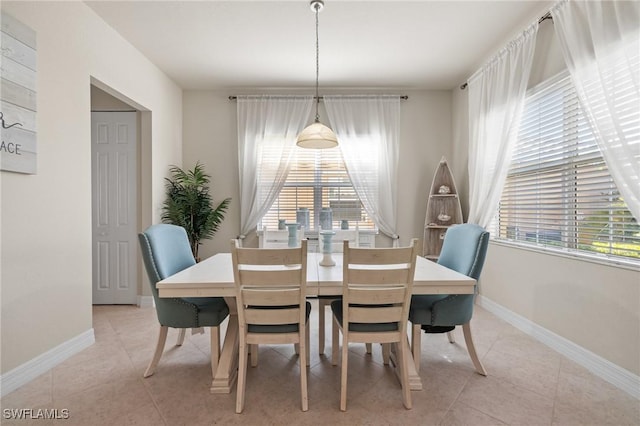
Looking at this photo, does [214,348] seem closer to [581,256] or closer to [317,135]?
[317,135]

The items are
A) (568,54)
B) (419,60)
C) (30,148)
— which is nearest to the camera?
(30,148)

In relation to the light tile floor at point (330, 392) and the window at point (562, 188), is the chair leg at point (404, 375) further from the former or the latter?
the window at point (562, 188)

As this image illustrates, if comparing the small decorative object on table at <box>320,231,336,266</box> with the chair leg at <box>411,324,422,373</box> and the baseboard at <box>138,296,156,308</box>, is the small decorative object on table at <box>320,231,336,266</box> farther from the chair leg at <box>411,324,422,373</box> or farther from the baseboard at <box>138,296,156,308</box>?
the baseboard at <box>138,296,156,308</box>

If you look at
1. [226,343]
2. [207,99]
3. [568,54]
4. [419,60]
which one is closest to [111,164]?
[207,99]

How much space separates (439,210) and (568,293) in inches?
71.3

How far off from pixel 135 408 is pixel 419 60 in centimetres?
394

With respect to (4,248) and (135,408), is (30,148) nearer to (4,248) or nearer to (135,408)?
(4,248)

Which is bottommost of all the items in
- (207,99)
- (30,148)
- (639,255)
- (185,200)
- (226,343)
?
(226,343)

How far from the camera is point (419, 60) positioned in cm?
339

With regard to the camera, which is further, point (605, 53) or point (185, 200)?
point (185, 200)

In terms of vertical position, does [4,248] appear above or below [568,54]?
below

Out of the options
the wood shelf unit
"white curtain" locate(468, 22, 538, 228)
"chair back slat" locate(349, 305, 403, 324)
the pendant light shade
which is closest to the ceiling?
"white curtain" locate(468, 22, 538, 228)

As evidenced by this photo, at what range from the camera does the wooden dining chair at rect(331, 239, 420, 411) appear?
61.9 inches

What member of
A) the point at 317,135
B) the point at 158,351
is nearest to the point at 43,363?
the point at 158,351
